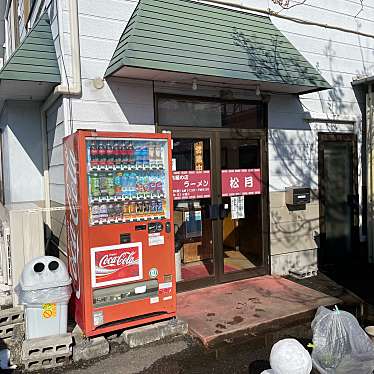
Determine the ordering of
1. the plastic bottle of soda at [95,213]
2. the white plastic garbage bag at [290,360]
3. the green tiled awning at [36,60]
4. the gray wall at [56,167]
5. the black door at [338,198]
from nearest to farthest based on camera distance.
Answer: the white plastic garbage bag at [290,360], the plastic bottle of soda at [95,213], the green tiled awning at [36,60], the gray wall at [56,167], the black door at [338,198]

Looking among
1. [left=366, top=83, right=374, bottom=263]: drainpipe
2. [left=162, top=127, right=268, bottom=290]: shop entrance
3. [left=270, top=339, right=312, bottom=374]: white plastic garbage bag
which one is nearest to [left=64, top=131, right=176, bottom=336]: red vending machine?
[left=162, top=127, right=268, bottom=290]: shop entrance

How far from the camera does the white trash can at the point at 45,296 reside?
3.54m

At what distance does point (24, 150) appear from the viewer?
5.84 m

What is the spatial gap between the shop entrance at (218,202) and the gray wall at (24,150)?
7.94 ft

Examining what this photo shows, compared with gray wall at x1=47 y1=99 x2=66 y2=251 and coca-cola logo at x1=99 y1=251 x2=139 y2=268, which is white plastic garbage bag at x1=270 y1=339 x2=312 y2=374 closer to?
coca-cola logo at x1=99 y1=251 x2=139 y2=268

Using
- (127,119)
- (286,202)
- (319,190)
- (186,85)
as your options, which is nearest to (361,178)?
(319,190)

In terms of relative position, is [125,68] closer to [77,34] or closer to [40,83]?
[77,34]

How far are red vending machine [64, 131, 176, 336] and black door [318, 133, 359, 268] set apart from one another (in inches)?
142

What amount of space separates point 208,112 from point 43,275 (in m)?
3.15

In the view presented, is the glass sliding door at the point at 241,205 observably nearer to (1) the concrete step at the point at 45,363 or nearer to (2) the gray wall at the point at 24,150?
(1) the concrete step at the point at 45,363

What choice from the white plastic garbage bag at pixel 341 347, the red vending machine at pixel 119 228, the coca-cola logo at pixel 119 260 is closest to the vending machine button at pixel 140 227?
the red vending machine at pixel 119 228

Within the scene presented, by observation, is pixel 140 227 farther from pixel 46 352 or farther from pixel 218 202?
pixel 218 202

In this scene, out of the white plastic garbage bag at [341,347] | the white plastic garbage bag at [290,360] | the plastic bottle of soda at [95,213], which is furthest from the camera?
the plastic bottle of soda at [95,213]

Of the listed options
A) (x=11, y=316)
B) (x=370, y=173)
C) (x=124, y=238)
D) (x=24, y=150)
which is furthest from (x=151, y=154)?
(x=370, y=173)
